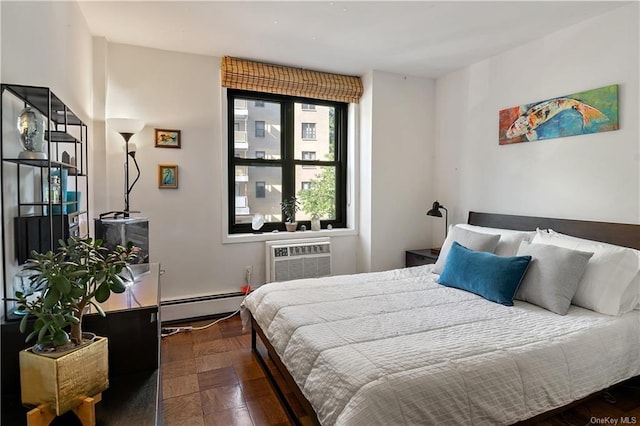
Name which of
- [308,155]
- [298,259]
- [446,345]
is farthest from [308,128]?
[446,345]

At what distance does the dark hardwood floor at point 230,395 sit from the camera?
1.94 metres

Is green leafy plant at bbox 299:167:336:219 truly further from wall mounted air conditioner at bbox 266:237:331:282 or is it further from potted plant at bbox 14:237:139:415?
potted plant at bbox 14:237:139:415

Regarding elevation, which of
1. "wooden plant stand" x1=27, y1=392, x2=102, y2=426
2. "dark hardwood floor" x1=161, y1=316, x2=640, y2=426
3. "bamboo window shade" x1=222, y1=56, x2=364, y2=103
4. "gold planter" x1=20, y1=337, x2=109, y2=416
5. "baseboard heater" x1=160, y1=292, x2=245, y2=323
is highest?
"bamboo window shade" x1=222, y1=56, x2=364, y2=103

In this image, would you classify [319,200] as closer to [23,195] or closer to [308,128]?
[308,128]

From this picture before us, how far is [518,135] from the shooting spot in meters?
3.12

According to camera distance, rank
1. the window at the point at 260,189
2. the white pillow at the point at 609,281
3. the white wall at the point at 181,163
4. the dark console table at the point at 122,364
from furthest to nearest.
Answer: the window at the point at 260,189
the white wall at the point at 181,163
the white pillow at the point at 609,281
the dark console table at the point at 122,364

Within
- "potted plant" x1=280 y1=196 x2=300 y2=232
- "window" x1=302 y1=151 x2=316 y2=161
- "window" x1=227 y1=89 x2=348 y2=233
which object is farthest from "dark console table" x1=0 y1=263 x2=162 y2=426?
"window" x1=302 y1=151 x2=316 y2=161

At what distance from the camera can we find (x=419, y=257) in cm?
371

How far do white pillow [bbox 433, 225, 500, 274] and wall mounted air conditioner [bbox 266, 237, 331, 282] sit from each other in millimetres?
1202

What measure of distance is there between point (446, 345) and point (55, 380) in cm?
148

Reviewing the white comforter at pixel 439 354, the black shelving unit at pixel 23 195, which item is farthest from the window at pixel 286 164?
the black shelving unit at pixel 23 195

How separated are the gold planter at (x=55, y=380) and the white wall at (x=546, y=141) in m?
3.15

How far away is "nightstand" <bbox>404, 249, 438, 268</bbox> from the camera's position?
3.55m

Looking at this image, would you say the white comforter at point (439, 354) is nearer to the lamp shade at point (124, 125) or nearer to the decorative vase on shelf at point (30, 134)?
the decorative vase on shelf at point (30, 134)
